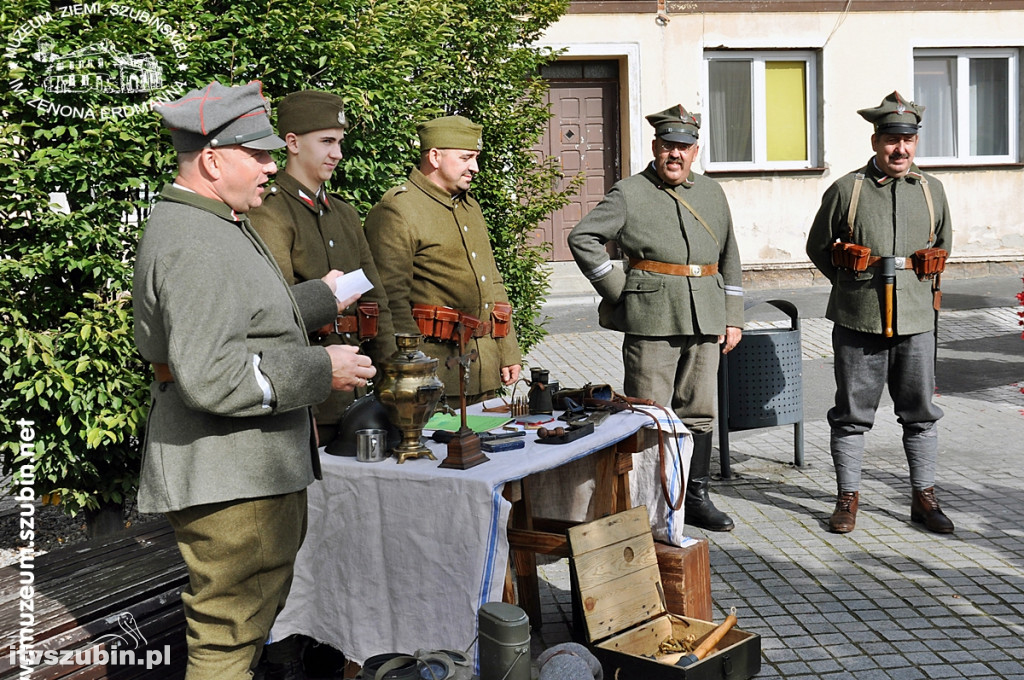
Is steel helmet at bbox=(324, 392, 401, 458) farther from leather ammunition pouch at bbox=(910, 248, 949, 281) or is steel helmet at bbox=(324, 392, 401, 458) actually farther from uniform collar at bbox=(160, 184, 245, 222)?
leather ammunition pouch at bbox=(910, 248, 949, 281)

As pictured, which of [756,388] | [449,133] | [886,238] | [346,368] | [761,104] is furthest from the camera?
[761,104]

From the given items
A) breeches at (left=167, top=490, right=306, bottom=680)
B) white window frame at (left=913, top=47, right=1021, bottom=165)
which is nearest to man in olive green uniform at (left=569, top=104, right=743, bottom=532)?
breeches at (left=167, top=490, right=306, bottom=680)

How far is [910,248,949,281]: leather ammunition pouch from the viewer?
19.6 feet

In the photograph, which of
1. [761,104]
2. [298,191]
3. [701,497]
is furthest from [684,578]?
[761,104]

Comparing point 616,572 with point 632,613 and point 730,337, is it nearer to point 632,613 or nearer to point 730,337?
point 632,613

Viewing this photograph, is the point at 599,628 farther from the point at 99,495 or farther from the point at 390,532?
the point at 99,495

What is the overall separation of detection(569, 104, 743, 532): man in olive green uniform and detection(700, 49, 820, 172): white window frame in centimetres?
996

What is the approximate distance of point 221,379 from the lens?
9.65ft

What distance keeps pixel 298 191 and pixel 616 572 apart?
1920 mm

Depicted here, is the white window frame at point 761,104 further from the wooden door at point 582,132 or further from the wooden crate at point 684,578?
the wooden crate at point 684,578

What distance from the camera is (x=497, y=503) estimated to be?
11.5 ft

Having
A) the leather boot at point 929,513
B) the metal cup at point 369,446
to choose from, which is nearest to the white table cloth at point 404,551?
the metal cup at point 369,446

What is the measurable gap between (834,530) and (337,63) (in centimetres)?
350

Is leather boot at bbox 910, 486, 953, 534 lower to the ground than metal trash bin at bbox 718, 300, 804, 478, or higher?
lower
